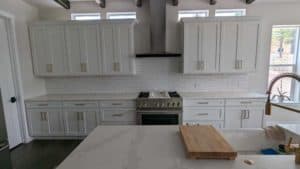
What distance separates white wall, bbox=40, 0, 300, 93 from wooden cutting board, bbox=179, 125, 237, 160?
249cm

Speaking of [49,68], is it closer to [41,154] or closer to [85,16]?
[85,16]

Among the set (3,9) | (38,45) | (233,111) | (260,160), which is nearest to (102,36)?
(38,45)

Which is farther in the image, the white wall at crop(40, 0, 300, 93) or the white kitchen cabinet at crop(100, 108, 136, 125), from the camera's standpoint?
the white wall at crop(40, 0, 300, 93)

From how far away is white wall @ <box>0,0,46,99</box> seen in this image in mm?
3203

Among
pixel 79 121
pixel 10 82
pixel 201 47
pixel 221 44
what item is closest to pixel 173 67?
pixel 201 47

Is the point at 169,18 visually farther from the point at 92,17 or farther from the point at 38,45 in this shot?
the point at 38,45

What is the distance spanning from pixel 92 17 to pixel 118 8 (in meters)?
0.63

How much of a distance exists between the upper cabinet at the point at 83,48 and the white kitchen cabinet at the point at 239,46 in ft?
5.95

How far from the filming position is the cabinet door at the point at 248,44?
10.8 feet

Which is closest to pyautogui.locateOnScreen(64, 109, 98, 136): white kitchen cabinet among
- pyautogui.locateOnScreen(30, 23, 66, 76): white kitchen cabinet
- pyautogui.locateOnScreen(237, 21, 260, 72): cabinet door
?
pyautogui.locateOnScreen(30, 23, 66, 76): white kitchen cabinet

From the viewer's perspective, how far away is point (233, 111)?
Answer: 129 inches

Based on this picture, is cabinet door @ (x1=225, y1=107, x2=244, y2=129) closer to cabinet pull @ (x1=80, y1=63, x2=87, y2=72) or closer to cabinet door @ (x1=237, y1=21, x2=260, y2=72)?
cabinet door @ (x1=237, y1=21, x2=260, y2=72)

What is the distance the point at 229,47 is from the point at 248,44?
1.19ft

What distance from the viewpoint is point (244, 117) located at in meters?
3.29
